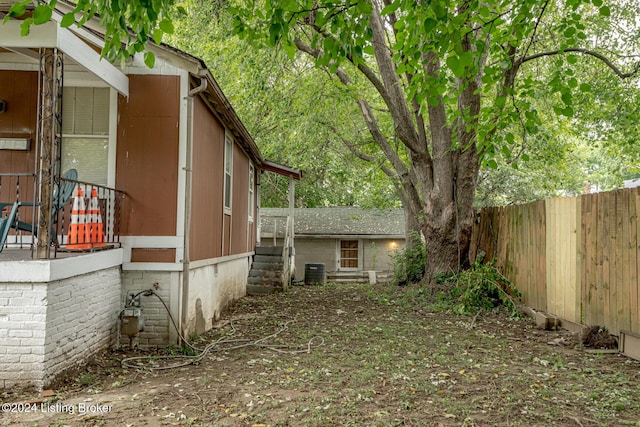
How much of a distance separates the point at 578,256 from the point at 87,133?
22.5 ft

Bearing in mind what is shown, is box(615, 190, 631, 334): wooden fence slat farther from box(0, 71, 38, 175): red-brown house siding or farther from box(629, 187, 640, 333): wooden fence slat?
box(0, 71, 38, 175): red-brown house siding

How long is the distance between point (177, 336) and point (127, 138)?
8.84ft

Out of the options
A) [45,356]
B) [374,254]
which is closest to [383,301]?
[45,356]

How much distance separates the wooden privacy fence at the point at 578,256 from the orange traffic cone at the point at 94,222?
20.1 ft

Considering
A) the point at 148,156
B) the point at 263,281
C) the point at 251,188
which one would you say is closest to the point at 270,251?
the point at 263,281

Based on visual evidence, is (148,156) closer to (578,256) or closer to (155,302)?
(155,302)

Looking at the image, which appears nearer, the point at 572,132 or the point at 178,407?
the point at 178,407

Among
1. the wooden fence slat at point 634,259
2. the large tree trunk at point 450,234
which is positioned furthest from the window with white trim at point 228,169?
the wooden fence slat at point 634,259

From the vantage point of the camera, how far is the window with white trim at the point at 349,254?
2146 centimetres

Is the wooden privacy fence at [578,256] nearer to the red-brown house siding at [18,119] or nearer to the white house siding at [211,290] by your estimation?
the white house siding at [211,290]

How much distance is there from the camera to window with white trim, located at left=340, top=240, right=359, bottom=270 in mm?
21458

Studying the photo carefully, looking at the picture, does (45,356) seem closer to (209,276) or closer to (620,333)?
(209,276)

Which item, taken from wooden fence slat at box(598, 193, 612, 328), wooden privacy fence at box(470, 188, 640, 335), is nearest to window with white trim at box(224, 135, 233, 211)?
wooden privacy fence at box(470, 188, 640, 335)

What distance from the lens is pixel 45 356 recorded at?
4379mm
